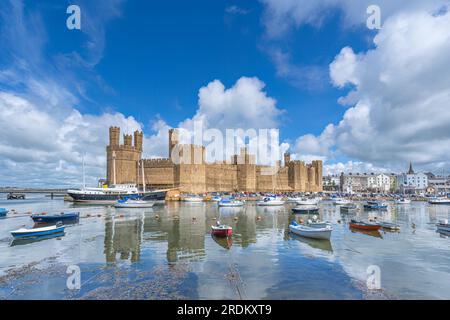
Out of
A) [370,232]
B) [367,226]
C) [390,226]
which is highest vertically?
[367,226]

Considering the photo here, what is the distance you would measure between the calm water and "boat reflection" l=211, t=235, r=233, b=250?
4.1 inches

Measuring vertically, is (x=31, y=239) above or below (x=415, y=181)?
below

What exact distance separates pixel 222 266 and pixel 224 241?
→ 5196mm

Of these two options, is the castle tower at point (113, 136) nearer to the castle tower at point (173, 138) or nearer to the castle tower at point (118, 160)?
the castle tower at point (118, 160)

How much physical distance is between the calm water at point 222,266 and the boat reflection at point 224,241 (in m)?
0.10

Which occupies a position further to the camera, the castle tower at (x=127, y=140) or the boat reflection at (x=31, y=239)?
the castle tower at (x=127, y=140)

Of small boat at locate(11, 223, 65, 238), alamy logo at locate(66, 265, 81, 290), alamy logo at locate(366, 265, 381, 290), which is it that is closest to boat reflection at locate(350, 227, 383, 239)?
alamy logo at locate(366, 265, 381, 290)

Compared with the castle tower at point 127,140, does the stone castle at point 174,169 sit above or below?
below

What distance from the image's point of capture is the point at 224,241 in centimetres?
1695

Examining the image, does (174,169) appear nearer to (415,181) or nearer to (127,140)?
(127,140)

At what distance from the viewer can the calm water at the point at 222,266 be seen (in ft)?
29.8

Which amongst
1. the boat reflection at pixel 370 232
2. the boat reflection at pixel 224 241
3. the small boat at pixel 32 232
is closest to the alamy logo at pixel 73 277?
the boat reflection at pixel 224 241

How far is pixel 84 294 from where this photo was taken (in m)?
8.83

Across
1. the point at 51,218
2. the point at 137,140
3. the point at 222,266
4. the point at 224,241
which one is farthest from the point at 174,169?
the point at 222,266
